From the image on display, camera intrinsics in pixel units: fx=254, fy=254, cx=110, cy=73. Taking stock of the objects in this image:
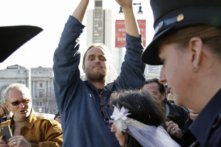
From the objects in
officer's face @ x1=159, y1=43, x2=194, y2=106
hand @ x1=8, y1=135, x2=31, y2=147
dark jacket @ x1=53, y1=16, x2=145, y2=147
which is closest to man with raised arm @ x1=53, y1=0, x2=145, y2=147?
dark jacket @ x1=53, y1=16, x2=145, y2=147

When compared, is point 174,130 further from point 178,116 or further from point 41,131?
point 41,131

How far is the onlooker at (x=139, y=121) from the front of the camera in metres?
1.83

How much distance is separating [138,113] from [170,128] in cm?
99

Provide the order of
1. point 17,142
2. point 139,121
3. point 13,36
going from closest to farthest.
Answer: point 13,36
point 139,121
point 17,142

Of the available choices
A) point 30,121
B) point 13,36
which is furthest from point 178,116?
point 13,36

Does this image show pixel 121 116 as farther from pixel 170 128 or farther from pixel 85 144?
pixel 170 128

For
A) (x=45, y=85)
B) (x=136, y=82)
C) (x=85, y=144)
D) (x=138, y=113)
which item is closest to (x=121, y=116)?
(x=138, y=113)

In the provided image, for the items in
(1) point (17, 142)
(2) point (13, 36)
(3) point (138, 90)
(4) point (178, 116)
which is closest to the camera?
(2) point (13, 36)

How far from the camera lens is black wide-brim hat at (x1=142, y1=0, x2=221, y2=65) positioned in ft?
3.01

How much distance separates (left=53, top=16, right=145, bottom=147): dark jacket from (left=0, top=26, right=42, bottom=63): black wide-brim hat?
48 cm

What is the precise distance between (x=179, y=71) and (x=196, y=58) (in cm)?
9

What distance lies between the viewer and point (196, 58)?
900 mm

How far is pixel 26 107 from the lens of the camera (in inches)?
131

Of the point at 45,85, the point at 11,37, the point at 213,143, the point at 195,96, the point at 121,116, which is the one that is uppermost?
the point at 11,37
